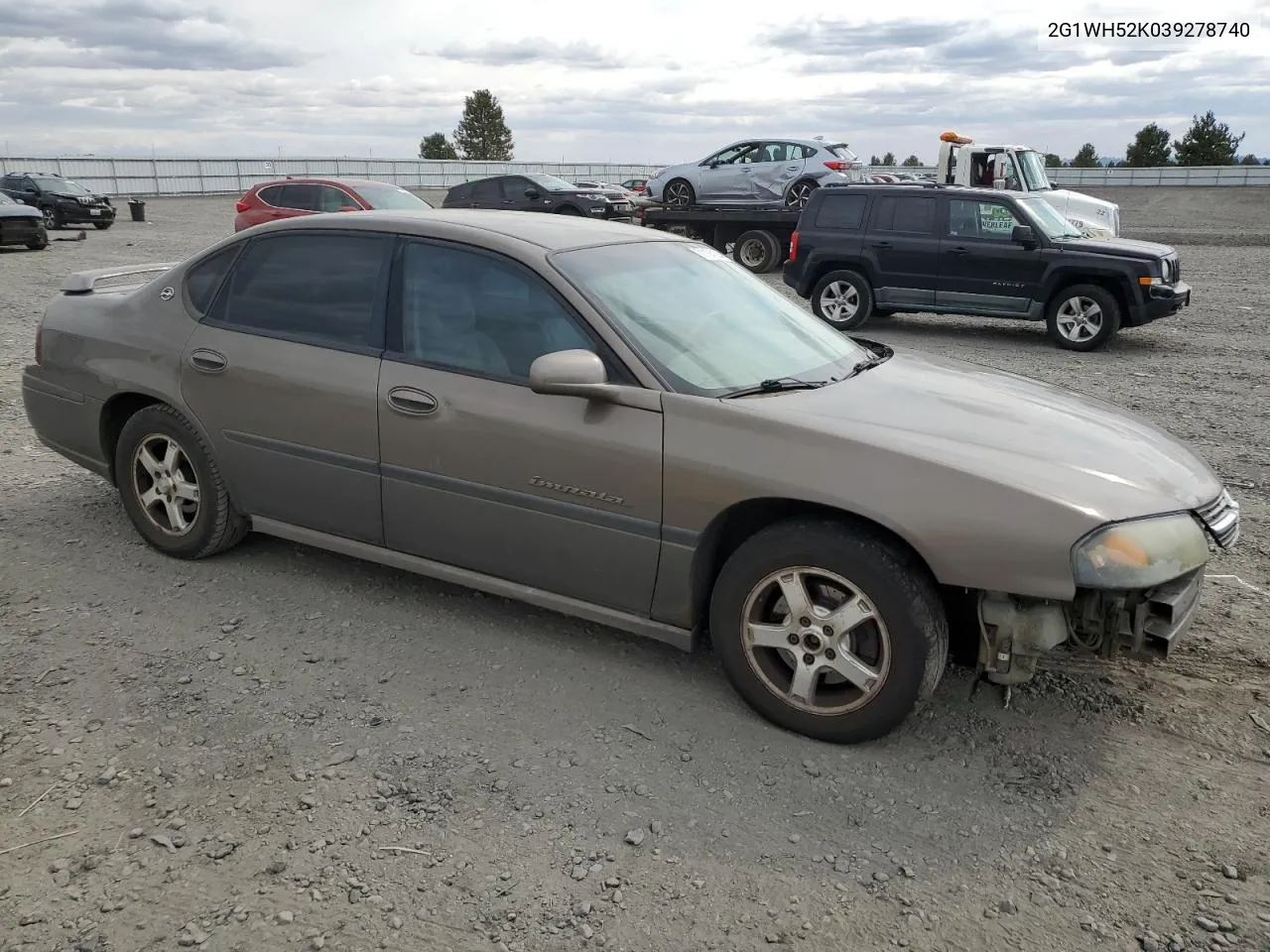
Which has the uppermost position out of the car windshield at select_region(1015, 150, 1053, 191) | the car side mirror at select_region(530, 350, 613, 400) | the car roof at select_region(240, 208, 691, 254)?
the car windshield at select_region(1015, 150, 1053, 191)

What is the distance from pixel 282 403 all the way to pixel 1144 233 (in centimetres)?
2834

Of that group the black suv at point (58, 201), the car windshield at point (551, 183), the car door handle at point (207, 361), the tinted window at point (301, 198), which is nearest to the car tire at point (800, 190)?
the car windshield at point (551, 183)

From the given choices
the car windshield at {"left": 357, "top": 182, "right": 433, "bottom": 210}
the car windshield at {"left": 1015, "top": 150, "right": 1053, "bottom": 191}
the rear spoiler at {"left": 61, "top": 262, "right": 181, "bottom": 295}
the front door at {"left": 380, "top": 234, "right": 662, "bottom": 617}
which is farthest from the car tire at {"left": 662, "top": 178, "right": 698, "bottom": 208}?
the front door at {"left": 380, "top": 234, "right": 662, "bottom": 617}

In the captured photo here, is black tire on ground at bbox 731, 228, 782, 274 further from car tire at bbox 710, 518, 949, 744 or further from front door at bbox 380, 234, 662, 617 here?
car tire at bbox 710, 518, 949, 744

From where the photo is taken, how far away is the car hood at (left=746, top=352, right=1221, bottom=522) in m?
3.19

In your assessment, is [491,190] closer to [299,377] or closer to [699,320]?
[299,377]

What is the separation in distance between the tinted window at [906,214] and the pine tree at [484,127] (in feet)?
206

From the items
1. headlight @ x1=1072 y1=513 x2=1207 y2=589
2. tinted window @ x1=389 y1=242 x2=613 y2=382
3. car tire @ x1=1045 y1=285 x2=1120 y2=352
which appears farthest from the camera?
car tire @ x1=1045 y1=285 x2=1120 y2=352

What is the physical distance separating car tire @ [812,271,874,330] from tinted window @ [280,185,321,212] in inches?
354

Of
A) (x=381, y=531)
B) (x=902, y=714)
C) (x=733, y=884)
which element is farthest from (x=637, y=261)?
(x=733, y=884)

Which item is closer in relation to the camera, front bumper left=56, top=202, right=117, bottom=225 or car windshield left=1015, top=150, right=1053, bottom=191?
car windshield left=1015, top=150, right=1053, bottom=191

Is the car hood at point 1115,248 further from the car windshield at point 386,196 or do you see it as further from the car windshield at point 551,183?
the car windshield at point 551,183

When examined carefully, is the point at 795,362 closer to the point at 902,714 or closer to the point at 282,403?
the point at 902,714

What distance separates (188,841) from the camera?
2918 mm
